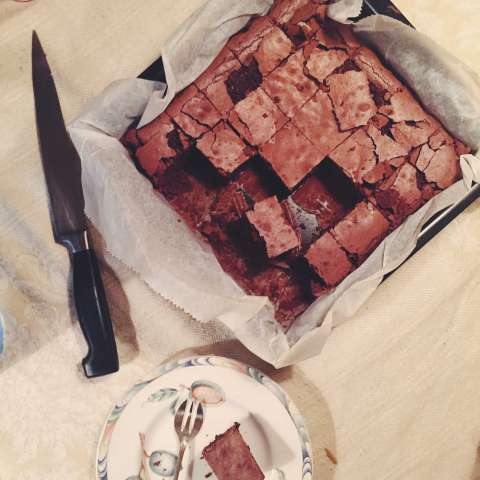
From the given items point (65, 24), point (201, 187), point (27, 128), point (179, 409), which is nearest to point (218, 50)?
point (201, 187)

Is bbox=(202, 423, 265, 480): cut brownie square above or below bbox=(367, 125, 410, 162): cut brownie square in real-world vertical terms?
below

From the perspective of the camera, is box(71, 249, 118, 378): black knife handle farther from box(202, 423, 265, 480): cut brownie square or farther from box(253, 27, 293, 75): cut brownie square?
box(253, 27, 293, 75): cut brownie square

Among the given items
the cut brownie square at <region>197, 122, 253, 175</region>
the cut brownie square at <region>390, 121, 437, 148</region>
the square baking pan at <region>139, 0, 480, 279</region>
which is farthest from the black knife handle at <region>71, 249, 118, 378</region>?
the cut brownie square at <region>390, 121, 437, 148</region>

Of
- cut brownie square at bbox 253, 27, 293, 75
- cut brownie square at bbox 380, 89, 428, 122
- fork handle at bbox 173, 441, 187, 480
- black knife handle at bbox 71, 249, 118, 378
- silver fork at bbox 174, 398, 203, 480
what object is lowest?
fork handle at bbox 173, 441, 187, 480

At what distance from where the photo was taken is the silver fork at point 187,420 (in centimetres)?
146

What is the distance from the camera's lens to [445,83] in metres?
1.47

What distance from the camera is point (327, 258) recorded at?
4.73ft

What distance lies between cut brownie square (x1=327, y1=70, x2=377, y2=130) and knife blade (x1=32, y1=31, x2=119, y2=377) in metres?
0.75

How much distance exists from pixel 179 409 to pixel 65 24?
1.22m

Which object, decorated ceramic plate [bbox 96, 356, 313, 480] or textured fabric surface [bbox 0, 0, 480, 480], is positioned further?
textured fabric surface [bbox 0, 0, 480, 480]

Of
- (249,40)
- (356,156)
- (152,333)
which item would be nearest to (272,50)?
(249,40)

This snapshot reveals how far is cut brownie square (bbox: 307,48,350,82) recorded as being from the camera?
58.3 inches

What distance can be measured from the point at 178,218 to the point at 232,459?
689 millimetres

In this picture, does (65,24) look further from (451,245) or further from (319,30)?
(451,245)
